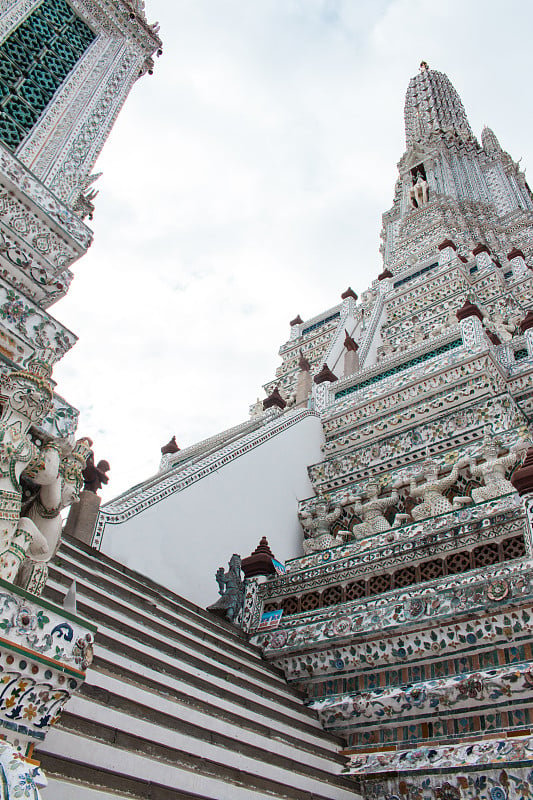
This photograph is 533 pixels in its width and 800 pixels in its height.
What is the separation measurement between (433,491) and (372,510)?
0.71 metres

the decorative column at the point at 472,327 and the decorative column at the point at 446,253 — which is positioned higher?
the decorative column at the point at 446,253

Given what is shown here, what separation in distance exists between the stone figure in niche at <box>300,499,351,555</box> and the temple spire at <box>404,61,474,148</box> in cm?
2029

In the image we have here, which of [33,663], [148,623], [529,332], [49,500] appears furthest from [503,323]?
[33,663]

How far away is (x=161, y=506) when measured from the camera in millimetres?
5691

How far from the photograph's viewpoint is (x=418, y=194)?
800 inches

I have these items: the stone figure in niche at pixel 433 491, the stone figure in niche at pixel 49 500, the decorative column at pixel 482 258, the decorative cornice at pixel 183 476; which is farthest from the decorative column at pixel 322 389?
the stone figure in niche at pixel 49 500

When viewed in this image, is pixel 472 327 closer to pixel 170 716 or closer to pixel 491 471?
pixel 491 471

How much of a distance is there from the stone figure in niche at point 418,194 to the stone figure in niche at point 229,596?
17257 millimetres

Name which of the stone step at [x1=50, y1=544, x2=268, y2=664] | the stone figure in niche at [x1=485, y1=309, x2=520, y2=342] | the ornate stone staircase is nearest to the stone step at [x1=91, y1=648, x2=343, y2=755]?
the ornate stone staircase

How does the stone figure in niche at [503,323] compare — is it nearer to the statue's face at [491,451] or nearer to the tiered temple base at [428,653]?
the statue's face at [491,451]

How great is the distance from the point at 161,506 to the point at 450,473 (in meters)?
2.74

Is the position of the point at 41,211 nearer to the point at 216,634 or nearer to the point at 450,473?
the point at 216,634

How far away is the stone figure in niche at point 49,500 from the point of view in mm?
2204

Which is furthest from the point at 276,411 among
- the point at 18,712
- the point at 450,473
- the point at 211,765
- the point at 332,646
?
the point at 18,712
